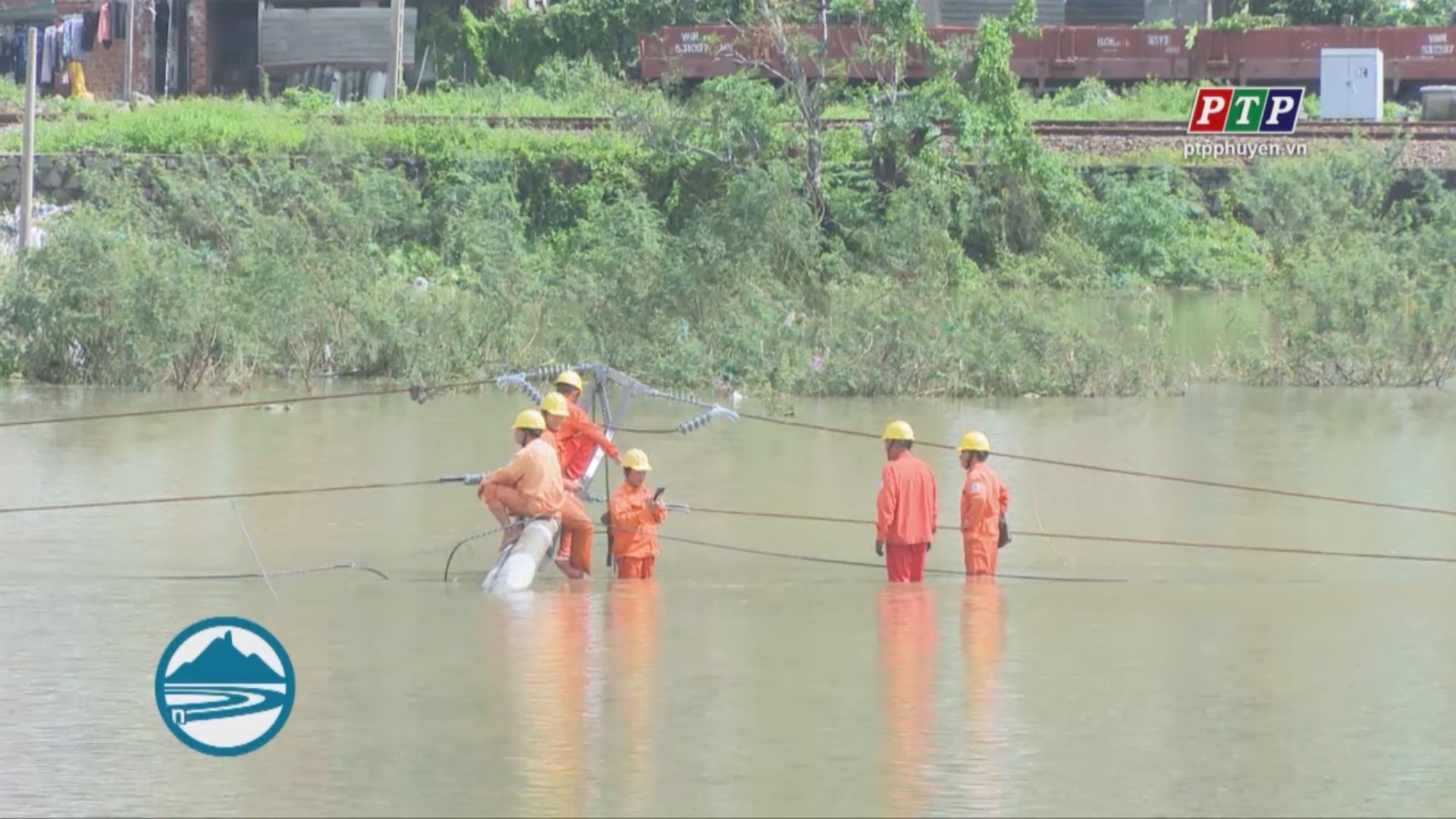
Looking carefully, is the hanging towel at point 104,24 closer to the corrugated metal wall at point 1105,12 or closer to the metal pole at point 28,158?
the metal pole at point 28,158

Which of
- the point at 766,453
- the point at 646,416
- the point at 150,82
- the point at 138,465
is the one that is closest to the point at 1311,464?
the point at 766,453

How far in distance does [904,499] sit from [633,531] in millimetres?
1944

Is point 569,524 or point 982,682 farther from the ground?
point 569,524

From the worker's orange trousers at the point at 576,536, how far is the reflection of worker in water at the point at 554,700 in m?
0.53

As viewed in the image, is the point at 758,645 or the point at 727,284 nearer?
the point at 758,645

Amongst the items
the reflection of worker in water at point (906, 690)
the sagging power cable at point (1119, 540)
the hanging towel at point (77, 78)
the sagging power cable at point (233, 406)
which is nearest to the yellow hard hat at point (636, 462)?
the reflection of worker in water at point (906, 690)

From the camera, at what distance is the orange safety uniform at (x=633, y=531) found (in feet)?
49.0

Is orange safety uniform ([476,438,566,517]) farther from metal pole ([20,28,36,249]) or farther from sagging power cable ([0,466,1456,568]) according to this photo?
metal pole ([20,28,36,249])

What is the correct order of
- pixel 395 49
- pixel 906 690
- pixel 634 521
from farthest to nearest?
pixel 395 49, pixel 634 521, pixel 906 690

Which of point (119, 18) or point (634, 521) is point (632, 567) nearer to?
point (634, 521)

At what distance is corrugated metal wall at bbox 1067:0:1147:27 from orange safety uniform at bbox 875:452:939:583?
135 ft

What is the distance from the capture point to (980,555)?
14977mm

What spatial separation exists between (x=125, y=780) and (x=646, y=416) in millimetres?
15463

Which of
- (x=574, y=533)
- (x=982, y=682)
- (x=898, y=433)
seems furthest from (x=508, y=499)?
(x=982, y=682)
